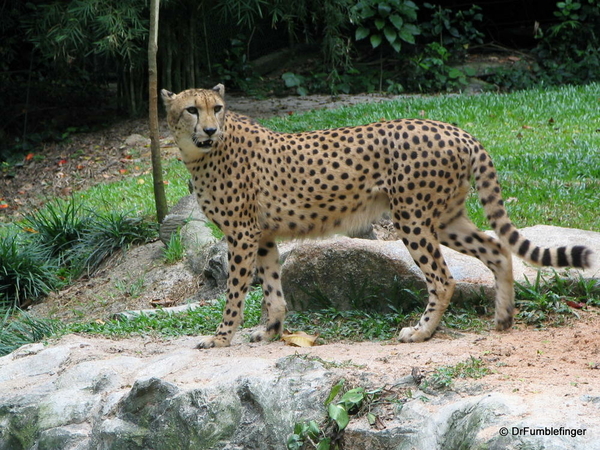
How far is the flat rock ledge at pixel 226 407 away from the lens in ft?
11.0

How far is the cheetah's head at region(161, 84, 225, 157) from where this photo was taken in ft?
16.7

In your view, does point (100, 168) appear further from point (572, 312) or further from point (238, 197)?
point (572, 312)

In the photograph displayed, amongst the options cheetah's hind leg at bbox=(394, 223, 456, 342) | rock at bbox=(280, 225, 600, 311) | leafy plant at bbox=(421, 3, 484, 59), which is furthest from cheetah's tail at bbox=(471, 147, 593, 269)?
leafy plant at bbox=(421, 3, 484, 59)

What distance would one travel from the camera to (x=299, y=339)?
5176 millimetres

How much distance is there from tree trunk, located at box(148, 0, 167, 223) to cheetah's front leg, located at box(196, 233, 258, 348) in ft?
8.65

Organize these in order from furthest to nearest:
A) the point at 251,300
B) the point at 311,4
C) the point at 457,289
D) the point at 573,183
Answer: the point at 311,4 < the point at 573,183 < the point at 251,300 < the point at 457,289

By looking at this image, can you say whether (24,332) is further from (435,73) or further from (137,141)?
(435,73)

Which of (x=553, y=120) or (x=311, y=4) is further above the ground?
(x=311, y=4)

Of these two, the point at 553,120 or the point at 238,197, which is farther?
the point at 553,120

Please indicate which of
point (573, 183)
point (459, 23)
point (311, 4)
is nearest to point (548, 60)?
point (459, 23)

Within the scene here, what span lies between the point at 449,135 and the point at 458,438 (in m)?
2.25

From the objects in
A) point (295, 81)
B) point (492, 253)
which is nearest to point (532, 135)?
point (492, 253)

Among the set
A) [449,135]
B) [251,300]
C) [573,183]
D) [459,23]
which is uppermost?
[459,23]

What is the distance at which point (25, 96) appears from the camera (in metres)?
15.3
